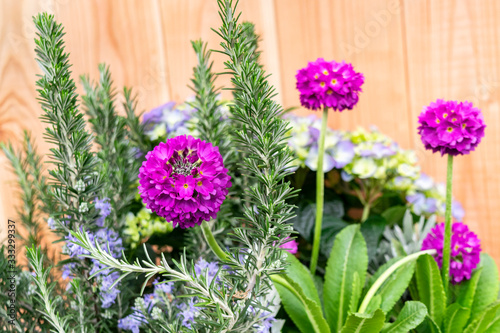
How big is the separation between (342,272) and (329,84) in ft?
0.98

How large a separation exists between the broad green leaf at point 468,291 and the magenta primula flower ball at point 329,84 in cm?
35

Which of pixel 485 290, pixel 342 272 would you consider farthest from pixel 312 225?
pixel 485 290

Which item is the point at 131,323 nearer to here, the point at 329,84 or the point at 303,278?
the point at 303,278

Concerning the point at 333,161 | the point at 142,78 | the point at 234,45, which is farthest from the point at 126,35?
the point at 234,45

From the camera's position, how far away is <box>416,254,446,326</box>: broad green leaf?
68cm

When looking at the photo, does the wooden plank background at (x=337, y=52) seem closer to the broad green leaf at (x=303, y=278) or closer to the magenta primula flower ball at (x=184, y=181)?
the broad green leaf at (x=303, y=278)

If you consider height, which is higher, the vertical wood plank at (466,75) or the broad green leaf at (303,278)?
the vertical wood plank at (466,75)

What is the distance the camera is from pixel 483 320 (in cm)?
65

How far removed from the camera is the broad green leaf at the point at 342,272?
0.71 meters

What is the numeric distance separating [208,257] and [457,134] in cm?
41

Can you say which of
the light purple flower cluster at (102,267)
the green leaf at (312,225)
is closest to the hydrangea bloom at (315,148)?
the green leaf at (312,225)

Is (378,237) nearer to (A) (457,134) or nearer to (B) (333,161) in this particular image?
(B) (333,161)

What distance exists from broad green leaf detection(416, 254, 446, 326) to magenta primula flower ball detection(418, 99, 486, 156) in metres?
0.17

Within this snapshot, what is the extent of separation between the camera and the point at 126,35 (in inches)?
46.6
